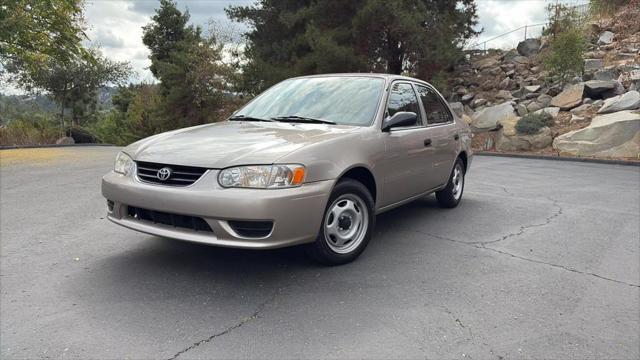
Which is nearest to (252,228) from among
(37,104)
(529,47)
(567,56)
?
(567,56)

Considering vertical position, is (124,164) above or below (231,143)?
below

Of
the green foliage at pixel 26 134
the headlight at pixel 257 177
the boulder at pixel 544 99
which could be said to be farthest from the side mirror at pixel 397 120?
the green foliage at pixel 26 134

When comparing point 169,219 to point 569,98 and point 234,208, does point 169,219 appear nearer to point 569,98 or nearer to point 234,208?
point 234,208

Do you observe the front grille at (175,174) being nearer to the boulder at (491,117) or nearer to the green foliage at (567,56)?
the boulder at (491,117)

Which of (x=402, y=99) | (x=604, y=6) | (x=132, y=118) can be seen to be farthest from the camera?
(x=132, y=118)

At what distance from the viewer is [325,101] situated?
15.1ft

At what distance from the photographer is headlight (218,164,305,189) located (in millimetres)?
3252

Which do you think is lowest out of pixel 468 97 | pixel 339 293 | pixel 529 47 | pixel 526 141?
pixel 339 293

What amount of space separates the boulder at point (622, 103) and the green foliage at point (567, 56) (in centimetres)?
265

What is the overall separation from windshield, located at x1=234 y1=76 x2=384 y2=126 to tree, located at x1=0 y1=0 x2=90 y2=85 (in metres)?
8.15

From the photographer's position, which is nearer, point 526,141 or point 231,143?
point 231,143

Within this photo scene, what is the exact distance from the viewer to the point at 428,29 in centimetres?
1688

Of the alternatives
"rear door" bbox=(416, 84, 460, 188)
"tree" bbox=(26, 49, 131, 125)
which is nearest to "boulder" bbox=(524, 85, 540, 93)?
"rear door" bbox=(416, 84, 460, 188)

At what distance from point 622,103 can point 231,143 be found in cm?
1325
